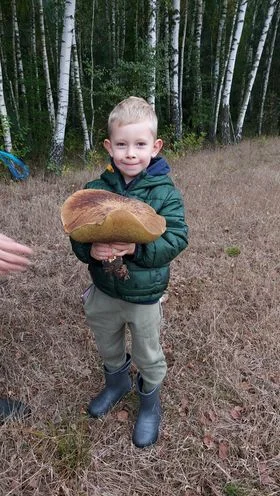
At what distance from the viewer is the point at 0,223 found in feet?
15.4

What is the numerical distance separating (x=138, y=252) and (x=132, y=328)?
0.52 metres

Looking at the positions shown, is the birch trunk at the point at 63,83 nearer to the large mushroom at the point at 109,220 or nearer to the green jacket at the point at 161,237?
the green jacket at the point at 161,237

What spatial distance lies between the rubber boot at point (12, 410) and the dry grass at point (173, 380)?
5 cm

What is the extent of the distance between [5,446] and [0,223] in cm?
321

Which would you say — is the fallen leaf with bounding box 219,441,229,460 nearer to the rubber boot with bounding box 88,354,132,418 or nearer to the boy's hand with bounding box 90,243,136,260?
the rubber boot with bounding box 88,354,132,418

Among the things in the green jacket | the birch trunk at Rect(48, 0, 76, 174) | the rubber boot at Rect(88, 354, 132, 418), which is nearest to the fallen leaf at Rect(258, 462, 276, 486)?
the rubber boot at Rect(88, 354, 132, 418)

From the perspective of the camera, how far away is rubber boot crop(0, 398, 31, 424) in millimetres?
2126

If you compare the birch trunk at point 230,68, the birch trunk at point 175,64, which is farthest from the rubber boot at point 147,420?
the birch trunk at point 230,68

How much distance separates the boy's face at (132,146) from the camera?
1.67 meters

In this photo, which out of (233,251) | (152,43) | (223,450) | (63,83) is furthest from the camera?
(152,43)

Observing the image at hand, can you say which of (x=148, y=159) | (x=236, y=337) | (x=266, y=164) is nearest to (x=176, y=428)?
(x=236, y=337)

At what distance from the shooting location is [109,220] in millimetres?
1329

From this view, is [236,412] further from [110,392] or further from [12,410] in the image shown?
[12,410]

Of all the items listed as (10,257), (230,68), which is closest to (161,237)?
(10,257)
